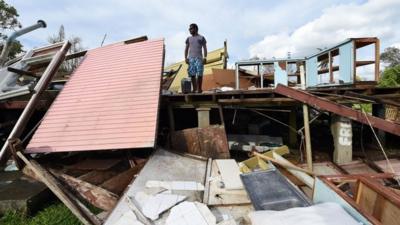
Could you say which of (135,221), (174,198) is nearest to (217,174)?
(174,198)

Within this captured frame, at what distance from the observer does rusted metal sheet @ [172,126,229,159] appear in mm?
6961

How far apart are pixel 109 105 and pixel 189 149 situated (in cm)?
203

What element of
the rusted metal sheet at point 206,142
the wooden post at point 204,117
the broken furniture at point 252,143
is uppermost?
the wooden post at point 204,117

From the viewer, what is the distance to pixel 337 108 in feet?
20.0

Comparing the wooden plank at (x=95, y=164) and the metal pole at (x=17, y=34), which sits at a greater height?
the metal pole at (x=17, y=34)

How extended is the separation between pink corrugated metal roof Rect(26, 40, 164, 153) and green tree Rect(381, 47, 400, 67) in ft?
117

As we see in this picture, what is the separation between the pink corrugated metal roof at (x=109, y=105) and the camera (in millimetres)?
6047

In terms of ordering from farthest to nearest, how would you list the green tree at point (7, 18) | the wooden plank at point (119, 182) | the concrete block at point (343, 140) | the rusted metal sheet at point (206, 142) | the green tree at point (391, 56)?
the green tree at point (391, 56) < the green tree at point (7, 18) < the rusted metal sheet at point (206, 142) < the concrete block at point (343, 140) < the wooden plank at point (119, 182)

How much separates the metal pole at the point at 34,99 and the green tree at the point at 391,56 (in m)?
37.2

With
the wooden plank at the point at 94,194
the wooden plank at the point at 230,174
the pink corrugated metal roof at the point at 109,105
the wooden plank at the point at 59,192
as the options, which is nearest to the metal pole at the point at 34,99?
the wooden plank at the point at 59,192

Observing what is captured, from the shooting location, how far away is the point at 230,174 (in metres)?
5.52

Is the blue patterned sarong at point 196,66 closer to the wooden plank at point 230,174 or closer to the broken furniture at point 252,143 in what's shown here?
the broken furniture at point 252,143

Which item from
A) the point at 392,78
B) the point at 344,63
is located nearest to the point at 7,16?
the point at 344,63

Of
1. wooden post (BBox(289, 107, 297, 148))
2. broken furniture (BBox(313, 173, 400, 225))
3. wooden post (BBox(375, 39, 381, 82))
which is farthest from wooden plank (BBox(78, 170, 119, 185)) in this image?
wooden post (BBox(375, 39, 381, 82))
